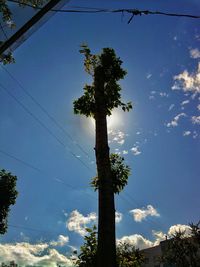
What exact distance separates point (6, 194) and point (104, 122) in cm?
2771

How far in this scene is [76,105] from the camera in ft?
45.7

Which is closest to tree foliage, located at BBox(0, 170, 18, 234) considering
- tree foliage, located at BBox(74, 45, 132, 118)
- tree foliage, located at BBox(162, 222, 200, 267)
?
tree foliage, located at BBox(162, 222, 200, 267)

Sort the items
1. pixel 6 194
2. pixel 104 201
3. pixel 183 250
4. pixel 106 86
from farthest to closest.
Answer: pixel 6 194
pixel 183 250
pixel 106 86
pixel 104 201

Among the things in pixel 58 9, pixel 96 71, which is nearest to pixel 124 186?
pixel 96 71

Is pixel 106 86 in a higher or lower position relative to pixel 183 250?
higher

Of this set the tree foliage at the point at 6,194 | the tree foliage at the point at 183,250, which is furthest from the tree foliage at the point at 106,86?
the tree foliage at the point at 6,194

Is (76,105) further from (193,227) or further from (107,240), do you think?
(193,227)

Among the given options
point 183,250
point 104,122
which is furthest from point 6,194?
point 104,122

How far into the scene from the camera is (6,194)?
33625 millimetres

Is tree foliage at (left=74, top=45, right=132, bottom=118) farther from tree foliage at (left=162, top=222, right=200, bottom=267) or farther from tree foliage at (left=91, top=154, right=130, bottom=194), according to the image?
tree foliage at (left=162, top=222, right=200, bottom=267)

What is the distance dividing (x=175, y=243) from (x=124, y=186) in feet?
63.9

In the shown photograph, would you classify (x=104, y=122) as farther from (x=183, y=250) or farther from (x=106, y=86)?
(x=183, y=250)

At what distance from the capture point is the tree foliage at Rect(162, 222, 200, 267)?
25.7 metres

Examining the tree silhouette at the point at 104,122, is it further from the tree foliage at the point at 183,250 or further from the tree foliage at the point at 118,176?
the tree foliage at the point at 183,250
